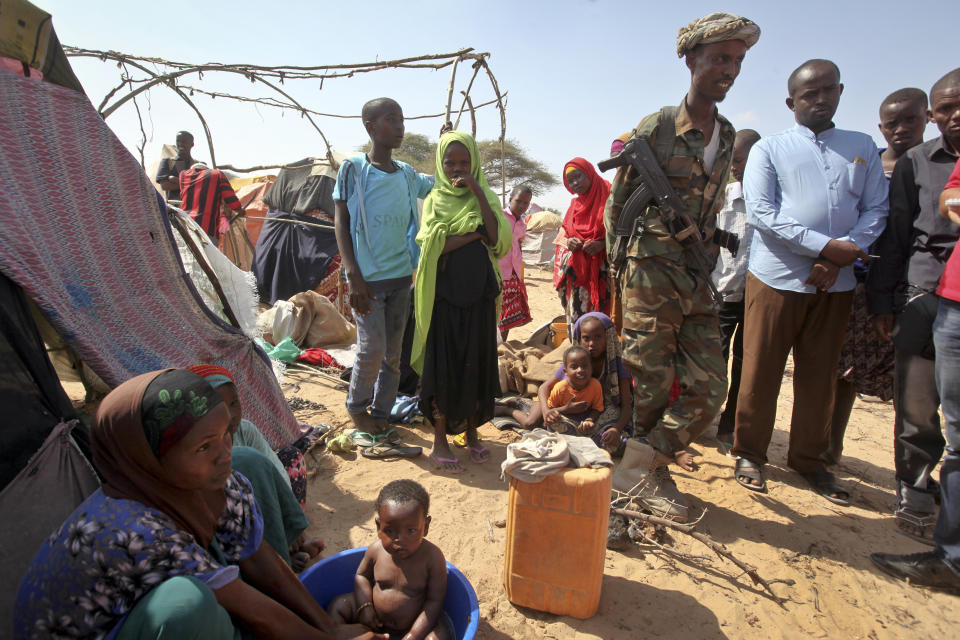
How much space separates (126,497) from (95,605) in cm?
25

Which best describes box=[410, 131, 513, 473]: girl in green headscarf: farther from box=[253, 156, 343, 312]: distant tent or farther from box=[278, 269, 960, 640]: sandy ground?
box=[253, 156, 343, 312]: distant tent

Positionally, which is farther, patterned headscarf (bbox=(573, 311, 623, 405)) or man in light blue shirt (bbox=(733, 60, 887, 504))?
patterned headscarf (bbox=(573, 311, 623, 405))

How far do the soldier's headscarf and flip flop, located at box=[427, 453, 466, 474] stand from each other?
8.90 feet

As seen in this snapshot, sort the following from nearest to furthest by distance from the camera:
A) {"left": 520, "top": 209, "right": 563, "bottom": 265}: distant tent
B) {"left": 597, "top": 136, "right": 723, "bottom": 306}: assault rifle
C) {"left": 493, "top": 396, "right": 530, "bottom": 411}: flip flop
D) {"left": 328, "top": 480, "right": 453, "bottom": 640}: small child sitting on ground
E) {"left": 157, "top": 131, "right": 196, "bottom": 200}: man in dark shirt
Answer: {"left": 328, "top": 480, "right": 453, "bottom": 640}: small child sitting on ground → {"left": 597, "top": 136, "right": 723, "bottom": 306}: assault rifle → {"left": 493, "top": 396, "right": 530, "bottom": 411}: flip flop → {"left": 157, "top": 131, "right": 196, "bottom": 200}: man in dark shirt → {"left": 520, "top": 209, "right": 563, "bottom": 265}: distant tent

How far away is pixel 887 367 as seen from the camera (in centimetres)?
323

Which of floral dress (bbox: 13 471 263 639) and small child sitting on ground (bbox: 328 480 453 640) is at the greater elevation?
floral dress (bbox: 13 471 263 639)

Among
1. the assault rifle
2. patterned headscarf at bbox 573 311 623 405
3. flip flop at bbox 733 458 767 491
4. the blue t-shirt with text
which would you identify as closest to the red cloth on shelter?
the blue t-shirt with text

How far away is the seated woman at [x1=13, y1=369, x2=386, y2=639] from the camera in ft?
4.12

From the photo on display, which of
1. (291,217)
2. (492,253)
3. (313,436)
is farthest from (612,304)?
(291,217)

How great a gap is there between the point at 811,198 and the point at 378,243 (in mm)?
2540

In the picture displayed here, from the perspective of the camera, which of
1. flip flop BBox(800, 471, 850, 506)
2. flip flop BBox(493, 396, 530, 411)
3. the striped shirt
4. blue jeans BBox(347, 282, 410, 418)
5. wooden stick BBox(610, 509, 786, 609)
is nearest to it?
wooden stick BBox(610, 509, 786, 609)

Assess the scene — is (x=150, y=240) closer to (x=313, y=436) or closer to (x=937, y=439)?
(x=313, y=436)

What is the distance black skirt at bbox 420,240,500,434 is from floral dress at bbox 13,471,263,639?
2069 millimetres

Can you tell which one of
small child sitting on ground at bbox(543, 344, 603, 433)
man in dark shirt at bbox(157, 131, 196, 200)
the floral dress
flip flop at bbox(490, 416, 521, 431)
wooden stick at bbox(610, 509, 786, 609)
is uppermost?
man in dark shirt at bbox(157, 131, 196, 200)
